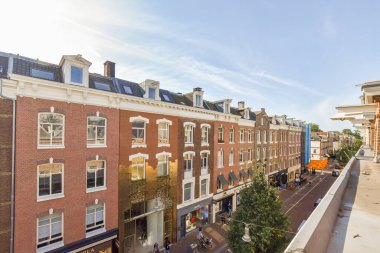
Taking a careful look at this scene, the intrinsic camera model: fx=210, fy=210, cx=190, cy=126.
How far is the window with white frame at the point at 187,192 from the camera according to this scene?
21953mm

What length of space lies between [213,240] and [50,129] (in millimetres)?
17502

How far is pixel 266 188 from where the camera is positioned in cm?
1625

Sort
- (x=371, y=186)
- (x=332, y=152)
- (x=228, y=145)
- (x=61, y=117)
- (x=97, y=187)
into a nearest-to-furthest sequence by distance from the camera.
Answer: (x=371, y=186) < (x=61, y=117) < (x=97, y=187) < (x=228, y=145) < (x=332, y=152)

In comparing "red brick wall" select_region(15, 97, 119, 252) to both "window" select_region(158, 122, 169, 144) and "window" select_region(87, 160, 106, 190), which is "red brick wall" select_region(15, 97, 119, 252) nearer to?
"window" select_region(87, 160, 106, 190)

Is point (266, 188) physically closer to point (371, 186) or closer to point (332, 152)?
point (371, 186)

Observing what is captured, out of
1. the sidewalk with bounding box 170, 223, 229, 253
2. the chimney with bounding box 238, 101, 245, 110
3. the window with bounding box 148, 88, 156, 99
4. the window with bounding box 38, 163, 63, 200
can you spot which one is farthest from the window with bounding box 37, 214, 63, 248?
the chimney with bounding box 238, 101, 245, 110

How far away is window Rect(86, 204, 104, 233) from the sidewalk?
24.0 feet

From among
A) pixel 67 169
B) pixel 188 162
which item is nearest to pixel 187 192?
pixel 188 162

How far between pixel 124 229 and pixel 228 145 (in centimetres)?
1590

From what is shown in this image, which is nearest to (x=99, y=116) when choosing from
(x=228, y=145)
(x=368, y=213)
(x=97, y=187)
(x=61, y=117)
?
(x=61, y=117)

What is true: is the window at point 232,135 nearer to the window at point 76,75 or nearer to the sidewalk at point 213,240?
the sidewalk at point 213,240

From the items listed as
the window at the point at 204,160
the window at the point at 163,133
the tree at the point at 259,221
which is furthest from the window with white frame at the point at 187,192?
the tree at the point at 259,221

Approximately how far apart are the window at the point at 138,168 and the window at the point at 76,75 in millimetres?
7269

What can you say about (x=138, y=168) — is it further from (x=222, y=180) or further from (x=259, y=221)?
(x=222, y=180)
